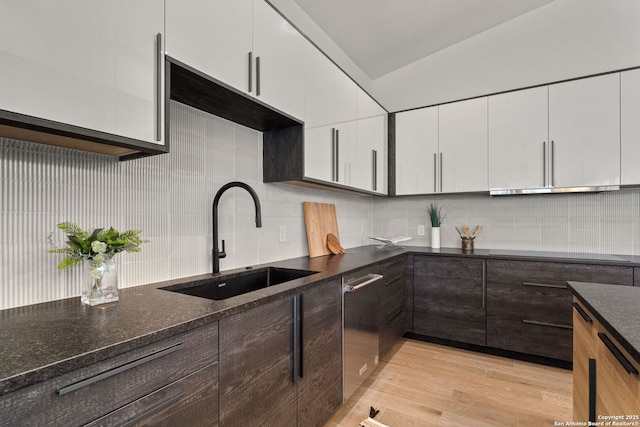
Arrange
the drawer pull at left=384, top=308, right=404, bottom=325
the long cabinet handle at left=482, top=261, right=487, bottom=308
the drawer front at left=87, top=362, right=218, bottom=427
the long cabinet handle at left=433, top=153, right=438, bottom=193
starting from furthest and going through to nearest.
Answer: the long cabinet handle at left=433, top=153, right=438, bottom=193, the long cabinet handle at left=482, top=261, right=487, bottom=308, the drawer pull at left=384, top=308, right=404, bottom=325, the drawer front at left=87, top=362, right=218, bottom=427

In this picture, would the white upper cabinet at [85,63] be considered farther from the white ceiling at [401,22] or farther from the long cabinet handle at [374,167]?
the long cabinet handle at [374,167]

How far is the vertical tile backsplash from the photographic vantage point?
45.4 inches

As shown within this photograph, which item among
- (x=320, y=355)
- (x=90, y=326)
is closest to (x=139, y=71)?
(x=90, y=326)

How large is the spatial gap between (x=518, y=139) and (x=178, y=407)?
123 inches

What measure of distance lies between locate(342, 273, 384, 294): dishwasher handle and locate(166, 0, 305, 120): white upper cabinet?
3.57 ft

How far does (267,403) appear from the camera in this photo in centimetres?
132

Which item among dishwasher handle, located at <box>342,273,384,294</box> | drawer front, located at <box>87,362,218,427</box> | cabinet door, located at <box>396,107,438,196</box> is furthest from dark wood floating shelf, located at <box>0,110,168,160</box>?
cabinet door, located at <box>396,107,438,196</box>

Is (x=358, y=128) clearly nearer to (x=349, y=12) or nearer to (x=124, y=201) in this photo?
(x=349, y=12)

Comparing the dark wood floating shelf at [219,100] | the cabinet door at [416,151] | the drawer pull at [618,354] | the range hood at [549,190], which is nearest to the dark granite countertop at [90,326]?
the dark wood floating shelf at [219,100]

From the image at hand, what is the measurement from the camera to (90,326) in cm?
93

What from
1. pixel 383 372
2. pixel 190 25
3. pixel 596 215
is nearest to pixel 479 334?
pixel 383 372

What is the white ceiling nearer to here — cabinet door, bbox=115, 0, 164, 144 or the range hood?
the range hood

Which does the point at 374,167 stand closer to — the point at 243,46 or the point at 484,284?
the point at 484,284

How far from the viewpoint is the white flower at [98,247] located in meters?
1.10
